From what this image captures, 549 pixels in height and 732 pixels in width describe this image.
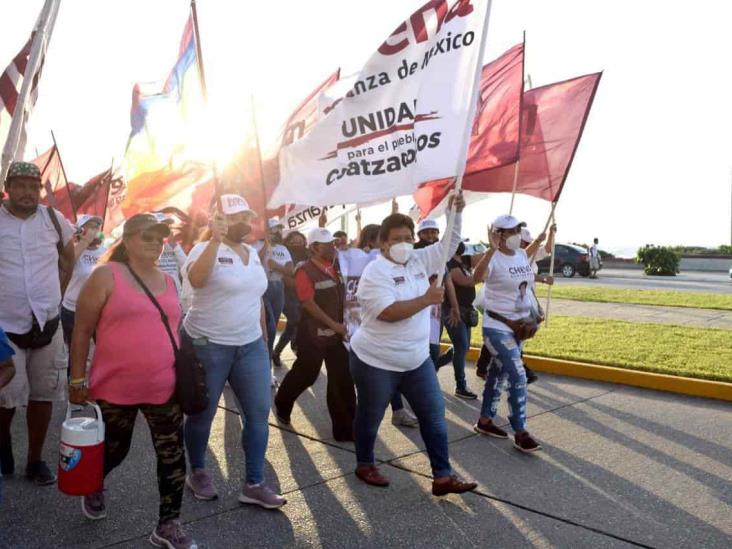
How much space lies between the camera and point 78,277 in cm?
691

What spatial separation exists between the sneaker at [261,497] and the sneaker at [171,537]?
0.57 meters

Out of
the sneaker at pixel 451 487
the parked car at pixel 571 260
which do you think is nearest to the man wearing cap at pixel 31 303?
the sneaker at pixel 451 487

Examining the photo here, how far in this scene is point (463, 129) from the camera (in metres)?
4.60

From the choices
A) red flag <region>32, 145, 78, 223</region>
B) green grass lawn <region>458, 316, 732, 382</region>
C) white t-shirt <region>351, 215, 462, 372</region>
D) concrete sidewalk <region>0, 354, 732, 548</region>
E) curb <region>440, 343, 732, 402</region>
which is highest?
red flag <region>32, 145, 78, 223</region>

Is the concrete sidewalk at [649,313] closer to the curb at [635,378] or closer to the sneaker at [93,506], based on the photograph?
the curb at [635,378]

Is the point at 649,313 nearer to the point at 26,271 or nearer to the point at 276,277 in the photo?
the point at 276,277

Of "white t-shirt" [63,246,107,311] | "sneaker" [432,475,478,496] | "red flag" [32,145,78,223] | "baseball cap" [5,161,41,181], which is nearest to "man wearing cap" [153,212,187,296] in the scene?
"white t-shirt" [63,246,107,311]

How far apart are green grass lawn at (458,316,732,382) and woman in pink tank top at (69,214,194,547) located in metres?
5.67

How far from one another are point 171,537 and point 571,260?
28.7m

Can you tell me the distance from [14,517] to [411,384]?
2413mm

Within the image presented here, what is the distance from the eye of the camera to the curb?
6.82 m

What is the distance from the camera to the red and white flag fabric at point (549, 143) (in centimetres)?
722

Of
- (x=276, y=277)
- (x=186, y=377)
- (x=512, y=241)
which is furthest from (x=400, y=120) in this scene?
(x=276, y=277)

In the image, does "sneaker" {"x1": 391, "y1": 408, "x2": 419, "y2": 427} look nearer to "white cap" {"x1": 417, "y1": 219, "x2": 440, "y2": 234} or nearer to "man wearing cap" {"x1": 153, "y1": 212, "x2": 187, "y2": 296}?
"white cap" {"x1": 417, "y1": 219, "x2": 440, "y2": 234}
